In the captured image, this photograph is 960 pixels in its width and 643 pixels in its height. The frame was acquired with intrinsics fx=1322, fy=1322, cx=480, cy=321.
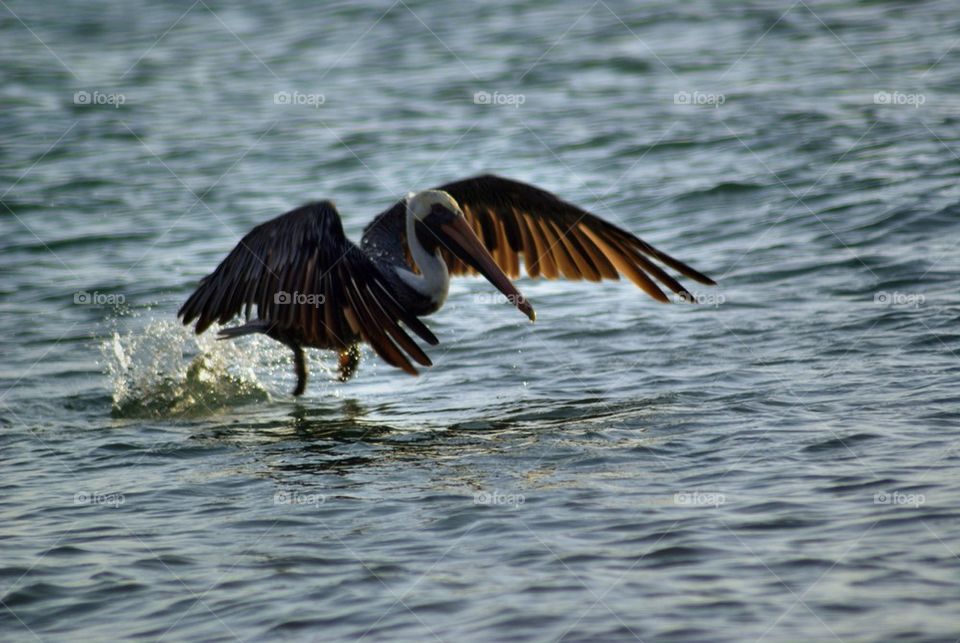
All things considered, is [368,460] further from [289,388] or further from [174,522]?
[289,388]

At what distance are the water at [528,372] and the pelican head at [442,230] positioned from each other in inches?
Answer: 33.4

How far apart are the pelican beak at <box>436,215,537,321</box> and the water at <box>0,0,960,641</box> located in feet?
2.41

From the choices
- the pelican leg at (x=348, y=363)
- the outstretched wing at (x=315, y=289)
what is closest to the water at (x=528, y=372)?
the pelican leg at (x=348, y=363)

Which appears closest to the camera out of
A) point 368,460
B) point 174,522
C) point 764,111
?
point 174,522

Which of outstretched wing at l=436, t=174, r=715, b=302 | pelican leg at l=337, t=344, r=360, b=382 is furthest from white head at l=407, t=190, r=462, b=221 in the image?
pelican leg at l=337, t=344, r=360, b=382

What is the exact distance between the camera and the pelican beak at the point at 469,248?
24.1 ft

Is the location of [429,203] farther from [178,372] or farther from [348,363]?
[178,372]

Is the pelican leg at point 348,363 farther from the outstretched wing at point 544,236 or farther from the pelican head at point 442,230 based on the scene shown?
the outstretched wing at point 544,236

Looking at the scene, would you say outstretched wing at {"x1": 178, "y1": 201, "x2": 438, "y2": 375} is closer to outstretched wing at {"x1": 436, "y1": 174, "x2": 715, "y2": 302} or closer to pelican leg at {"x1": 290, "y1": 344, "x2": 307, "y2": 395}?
pelican leg at {"x1": 290, "y1": 344, "x2": 307, "y2": 395}

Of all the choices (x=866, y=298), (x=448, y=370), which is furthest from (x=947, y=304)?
(x=448, y=370)

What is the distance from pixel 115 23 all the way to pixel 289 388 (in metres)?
14.1

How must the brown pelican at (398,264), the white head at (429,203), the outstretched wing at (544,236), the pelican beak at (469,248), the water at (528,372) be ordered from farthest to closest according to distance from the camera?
1. the outstretched wing at (544,236)
2. the white head at (429,203)
3. the pelican beak at (469,248)
4. the brown pelican at (398,264)
5. the water at (528,372)

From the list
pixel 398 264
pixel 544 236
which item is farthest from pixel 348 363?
pixel 544 236

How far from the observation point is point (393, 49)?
18.9 metres
